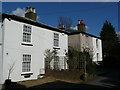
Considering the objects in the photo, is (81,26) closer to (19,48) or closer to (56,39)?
(56,39)

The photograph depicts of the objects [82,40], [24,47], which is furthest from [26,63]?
[82,40]

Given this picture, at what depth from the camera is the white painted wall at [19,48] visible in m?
11.2

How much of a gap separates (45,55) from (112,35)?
1569 inches

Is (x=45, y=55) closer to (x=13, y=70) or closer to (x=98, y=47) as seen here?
(x=13, y=70)

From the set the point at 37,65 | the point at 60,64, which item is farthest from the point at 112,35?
the point at 37,65

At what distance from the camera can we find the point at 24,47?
12422 mm

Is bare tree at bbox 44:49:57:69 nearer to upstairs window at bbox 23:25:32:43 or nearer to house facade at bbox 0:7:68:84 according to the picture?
house facade at bbox 0:7:68:84

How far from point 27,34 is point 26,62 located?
2506 mm

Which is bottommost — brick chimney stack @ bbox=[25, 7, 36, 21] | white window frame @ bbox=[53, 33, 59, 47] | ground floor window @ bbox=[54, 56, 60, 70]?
ground floor window @ bbox=[54, 56, 60, 70]

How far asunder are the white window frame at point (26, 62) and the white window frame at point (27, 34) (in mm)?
1340

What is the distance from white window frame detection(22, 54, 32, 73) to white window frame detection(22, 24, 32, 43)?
134cm

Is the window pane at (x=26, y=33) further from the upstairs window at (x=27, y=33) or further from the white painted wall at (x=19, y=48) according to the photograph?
the white painted wall at (x=19, y=48)

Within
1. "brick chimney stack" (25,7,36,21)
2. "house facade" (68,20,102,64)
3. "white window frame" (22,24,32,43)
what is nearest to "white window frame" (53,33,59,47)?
"brick chimney stack" (25,7,36,21)

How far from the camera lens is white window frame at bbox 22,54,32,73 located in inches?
488
